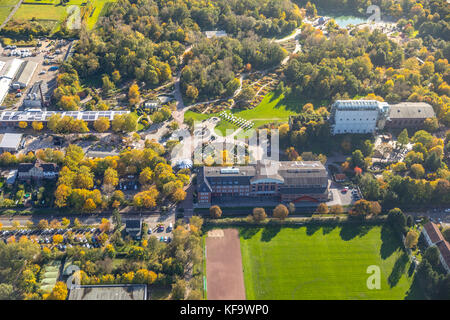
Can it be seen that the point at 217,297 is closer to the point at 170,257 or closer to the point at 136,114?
the point at 170,257

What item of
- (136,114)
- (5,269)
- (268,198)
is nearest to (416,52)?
(268,198)

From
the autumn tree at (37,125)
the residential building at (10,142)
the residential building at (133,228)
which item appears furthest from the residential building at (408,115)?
the residential building at (10,142)

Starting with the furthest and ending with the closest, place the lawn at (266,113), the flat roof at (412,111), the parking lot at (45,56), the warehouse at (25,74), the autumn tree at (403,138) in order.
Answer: the parking lot at (45,56), the warehouse at (25,74), the lawn at (266,113), the flat roof at (412,111), the autumn tree at (403,138)

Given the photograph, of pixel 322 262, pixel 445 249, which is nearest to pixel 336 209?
pixel 322 262

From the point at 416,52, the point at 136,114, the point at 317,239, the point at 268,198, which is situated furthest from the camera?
the point at 416,52

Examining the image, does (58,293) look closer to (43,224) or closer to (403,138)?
(43,224)

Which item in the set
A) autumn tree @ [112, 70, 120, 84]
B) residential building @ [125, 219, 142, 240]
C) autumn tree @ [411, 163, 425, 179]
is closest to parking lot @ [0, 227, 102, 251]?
residential building @ [125, 219, 142, 240]

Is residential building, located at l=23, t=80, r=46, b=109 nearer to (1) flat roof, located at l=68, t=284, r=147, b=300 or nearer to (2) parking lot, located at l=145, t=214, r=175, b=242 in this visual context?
(2) parking lot, located at l=145, t=214, r=175, b=242

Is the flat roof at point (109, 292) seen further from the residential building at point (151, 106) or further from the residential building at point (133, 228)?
the residential building at point (151, 106)
